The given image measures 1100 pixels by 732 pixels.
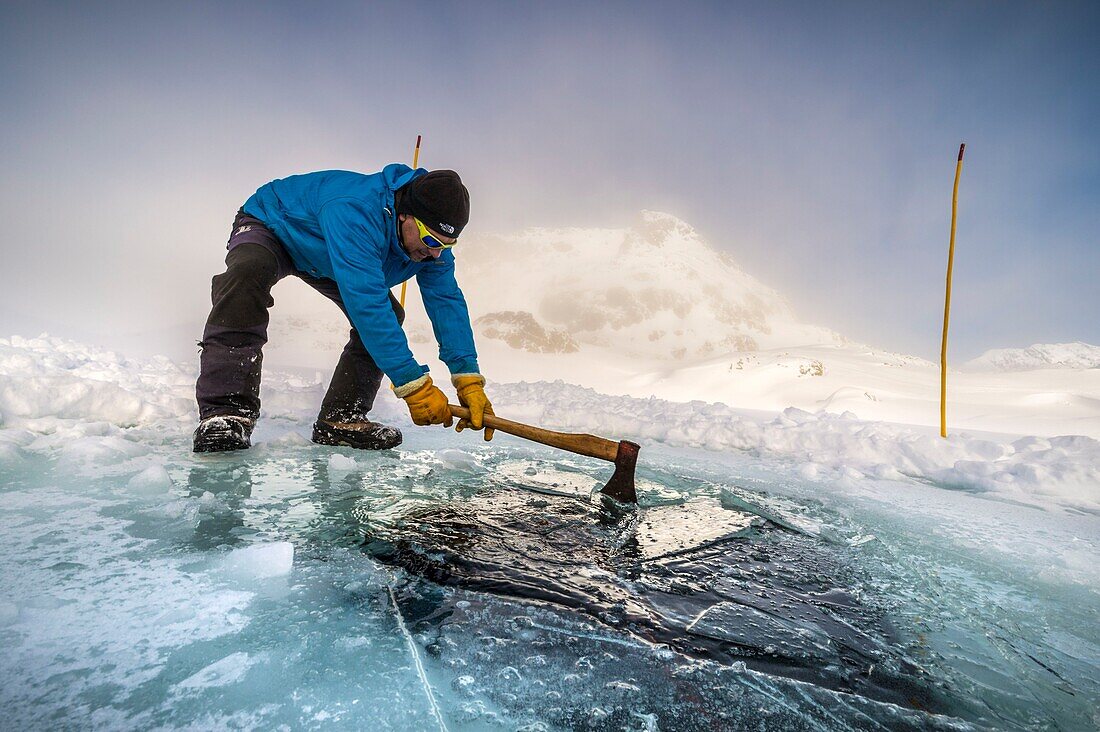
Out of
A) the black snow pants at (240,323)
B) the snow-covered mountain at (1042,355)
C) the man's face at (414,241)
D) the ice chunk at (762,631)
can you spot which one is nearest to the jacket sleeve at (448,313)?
the man's face at (414,241)

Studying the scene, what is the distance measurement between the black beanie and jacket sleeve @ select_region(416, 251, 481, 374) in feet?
2.11

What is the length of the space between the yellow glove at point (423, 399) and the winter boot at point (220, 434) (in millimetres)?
818

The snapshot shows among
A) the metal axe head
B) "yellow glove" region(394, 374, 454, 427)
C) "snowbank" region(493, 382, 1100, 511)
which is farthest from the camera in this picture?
"snowbank" region(493, 382, 1100, 511)

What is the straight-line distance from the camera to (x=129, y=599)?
1054 millimetres

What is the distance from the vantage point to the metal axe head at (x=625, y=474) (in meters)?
2.26

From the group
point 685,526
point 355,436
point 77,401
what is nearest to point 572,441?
point 685,526

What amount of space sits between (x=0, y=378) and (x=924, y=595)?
183 inches

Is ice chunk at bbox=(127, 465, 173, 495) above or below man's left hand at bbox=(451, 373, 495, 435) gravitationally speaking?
below

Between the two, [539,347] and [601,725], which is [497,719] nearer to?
[601,725]

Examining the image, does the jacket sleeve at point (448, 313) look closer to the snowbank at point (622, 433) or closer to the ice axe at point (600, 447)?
the ice axe at point (600, 447)

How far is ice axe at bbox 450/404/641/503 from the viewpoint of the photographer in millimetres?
2275

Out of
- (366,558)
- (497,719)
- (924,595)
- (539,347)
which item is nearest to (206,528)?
(366,558)

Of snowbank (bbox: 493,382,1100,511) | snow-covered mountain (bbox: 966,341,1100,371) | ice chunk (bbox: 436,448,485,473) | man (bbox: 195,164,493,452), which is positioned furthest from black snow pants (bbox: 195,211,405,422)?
snow-covered mountain (bbox: 966,341,1100,371)

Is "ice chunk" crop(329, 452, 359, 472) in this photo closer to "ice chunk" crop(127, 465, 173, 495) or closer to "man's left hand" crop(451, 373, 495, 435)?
"man's left hand" crop(451, 373, 495, 435)
